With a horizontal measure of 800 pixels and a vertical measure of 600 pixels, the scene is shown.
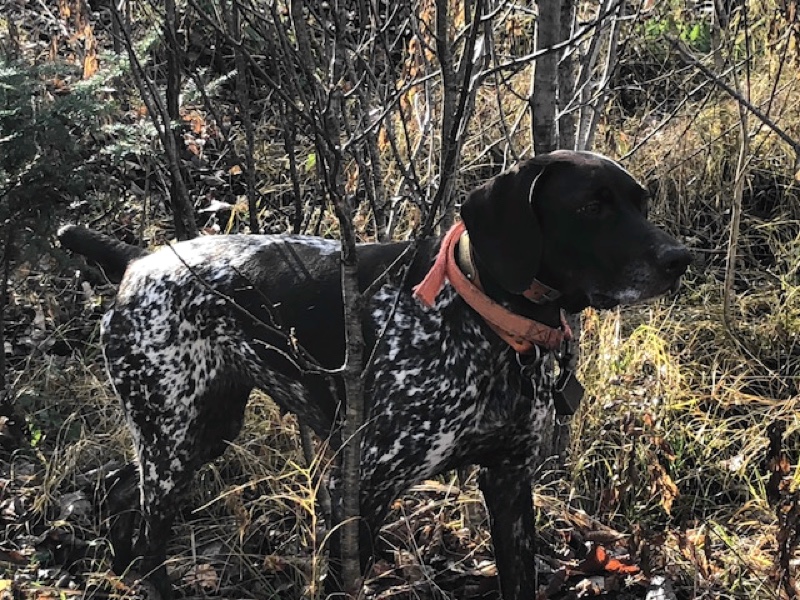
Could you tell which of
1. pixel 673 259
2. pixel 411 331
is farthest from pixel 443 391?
pixel 673 259

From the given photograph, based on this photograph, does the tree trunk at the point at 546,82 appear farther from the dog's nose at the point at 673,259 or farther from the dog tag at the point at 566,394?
the dog's nose at the point at 673,259

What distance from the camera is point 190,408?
345 centimetres

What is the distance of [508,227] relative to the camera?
279 centimetres

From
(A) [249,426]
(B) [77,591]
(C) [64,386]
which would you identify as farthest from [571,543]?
(C) [64,386]

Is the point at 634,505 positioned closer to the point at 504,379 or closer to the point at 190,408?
the point at 504,379

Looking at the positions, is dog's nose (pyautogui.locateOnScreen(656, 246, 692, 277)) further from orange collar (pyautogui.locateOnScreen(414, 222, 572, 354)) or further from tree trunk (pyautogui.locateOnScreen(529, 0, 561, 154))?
tree trunk (pyautogui.locateOnScreen(529, 0, 561, 154))

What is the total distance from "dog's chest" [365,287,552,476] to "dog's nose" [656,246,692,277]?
0.53m

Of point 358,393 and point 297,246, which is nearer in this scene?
point 358,393

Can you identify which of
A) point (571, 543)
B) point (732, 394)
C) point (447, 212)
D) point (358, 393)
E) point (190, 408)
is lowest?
point (571, 543)

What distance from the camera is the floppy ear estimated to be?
277 centimetres

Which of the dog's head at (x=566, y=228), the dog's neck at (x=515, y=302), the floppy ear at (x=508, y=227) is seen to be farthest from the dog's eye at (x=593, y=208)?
the dog's neck at (x=515, y=302)

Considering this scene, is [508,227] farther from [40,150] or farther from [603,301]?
[40,150]

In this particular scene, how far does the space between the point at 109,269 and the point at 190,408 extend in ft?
2.02

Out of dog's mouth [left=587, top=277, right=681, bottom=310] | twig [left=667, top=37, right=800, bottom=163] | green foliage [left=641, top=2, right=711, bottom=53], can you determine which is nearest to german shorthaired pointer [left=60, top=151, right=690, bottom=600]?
dog's mouth [left=587, top=277, right=681, bottom=310]
